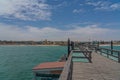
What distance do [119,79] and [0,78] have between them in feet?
89.5

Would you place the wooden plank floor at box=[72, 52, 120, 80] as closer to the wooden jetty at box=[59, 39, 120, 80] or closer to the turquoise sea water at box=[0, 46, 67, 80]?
the wooden jetty at box=[59, 39, 120, 80]

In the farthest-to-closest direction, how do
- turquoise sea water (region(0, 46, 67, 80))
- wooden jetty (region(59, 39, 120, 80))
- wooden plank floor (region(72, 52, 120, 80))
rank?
1. turquoise sea water (region(0, 46, 67, 80))
2. wooden plank floor (region(72, 52, 120, 80))
3. wooden jetty (region(59, 39, 120, 80))

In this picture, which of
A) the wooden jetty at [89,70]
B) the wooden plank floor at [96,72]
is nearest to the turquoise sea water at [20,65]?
the wooden jetty at [89,70]

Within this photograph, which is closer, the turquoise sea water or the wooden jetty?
the wooden jetty

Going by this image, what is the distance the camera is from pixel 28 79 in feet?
98.5

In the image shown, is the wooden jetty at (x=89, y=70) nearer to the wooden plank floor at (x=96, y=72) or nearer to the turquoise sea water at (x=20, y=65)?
the wooden plank floor at (x=96, y=72)

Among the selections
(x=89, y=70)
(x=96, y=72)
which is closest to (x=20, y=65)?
(x=89, y=70)

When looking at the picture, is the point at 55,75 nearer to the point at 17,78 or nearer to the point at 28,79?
the point at 28,79

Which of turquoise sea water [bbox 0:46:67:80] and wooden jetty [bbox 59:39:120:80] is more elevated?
wooden jetty [bbox 59:39:120:80]

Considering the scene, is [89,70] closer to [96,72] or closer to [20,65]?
[96,72]

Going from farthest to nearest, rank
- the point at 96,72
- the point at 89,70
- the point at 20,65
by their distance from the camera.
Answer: the point at 20,65, the point at 89,70, the point at 96,72

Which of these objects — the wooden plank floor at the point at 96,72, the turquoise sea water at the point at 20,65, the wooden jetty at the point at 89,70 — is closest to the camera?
the wooden jetty at the point at 89,70

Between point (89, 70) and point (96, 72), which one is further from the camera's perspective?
point (89, 70)

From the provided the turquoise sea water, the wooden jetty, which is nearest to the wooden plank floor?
the wooden jetty
